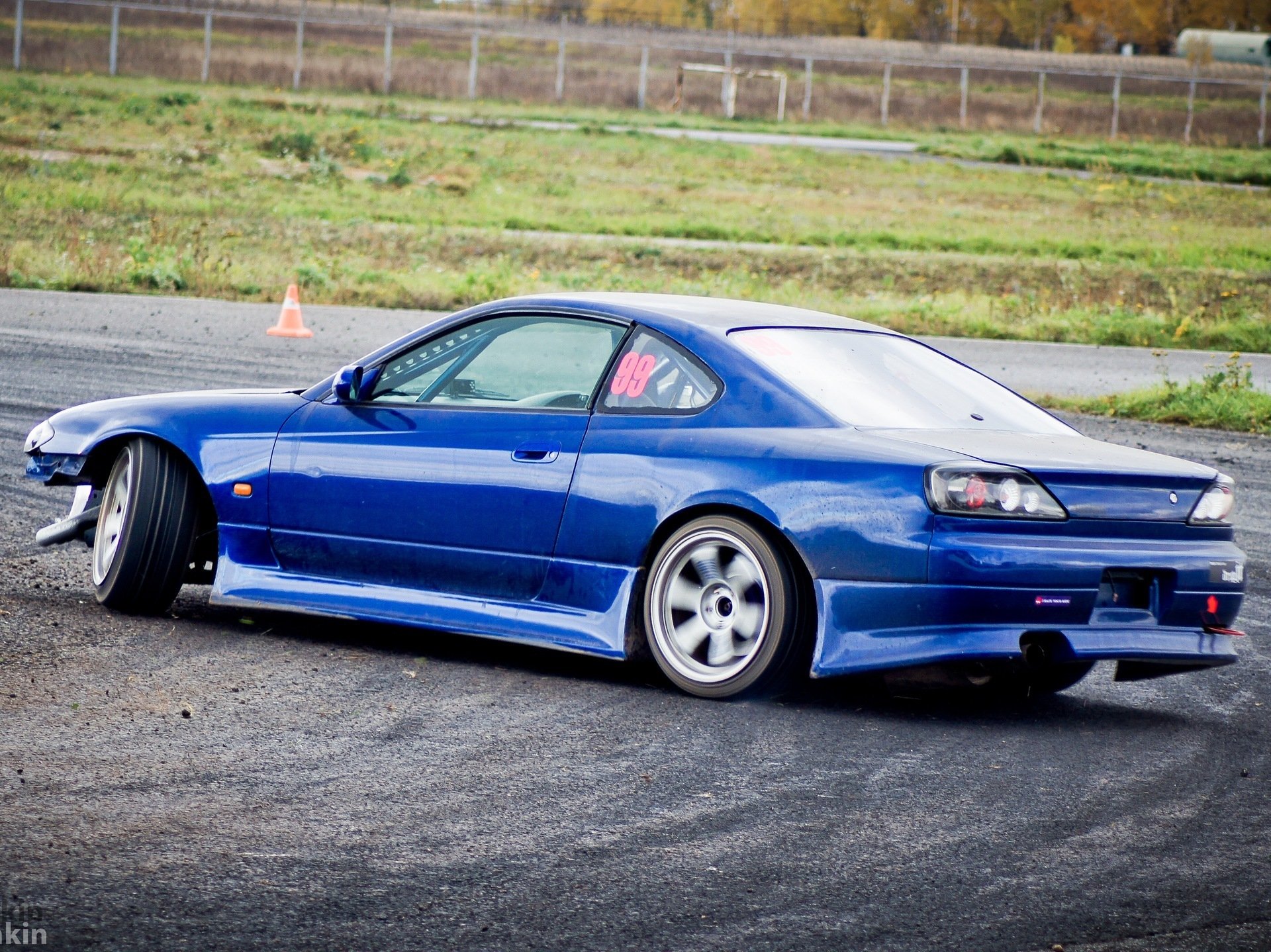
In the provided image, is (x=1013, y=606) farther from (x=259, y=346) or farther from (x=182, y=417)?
(x=259, y=346)

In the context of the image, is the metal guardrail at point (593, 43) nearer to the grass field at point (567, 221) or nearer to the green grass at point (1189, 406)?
the grass field at point (567, 221)

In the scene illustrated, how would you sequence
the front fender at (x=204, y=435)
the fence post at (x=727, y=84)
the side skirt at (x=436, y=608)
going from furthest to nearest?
the fence post at (x=727, y=84), the front fender at (x=204, y=435), the side skirt at (x=436, y=608)

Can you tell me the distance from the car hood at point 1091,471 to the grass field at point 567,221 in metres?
13.7

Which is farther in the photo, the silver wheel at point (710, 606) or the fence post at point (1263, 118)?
the fence post at point (1263, 118)

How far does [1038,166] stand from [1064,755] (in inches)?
1433

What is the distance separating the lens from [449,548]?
19.1 ft

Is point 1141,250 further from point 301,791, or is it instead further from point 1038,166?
point 301,791

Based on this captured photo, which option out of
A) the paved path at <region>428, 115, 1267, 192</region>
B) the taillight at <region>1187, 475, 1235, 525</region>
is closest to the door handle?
the taillight at <region>1187, 475, 1235, 525</region>

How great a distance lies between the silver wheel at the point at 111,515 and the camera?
6.45 metres

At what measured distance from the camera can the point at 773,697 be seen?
5.42m

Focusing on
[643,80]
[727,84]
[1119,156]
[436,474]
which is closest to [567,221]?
[1119,156]

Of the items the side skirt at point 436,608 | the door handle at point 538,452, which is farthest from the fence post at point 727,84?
the door handle at point 538,452

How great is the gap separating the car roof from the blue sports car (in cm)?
2

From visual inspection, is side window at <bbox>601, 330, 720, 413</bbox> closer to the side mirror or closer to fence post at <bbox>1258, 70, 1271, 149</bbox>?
the side mirror
